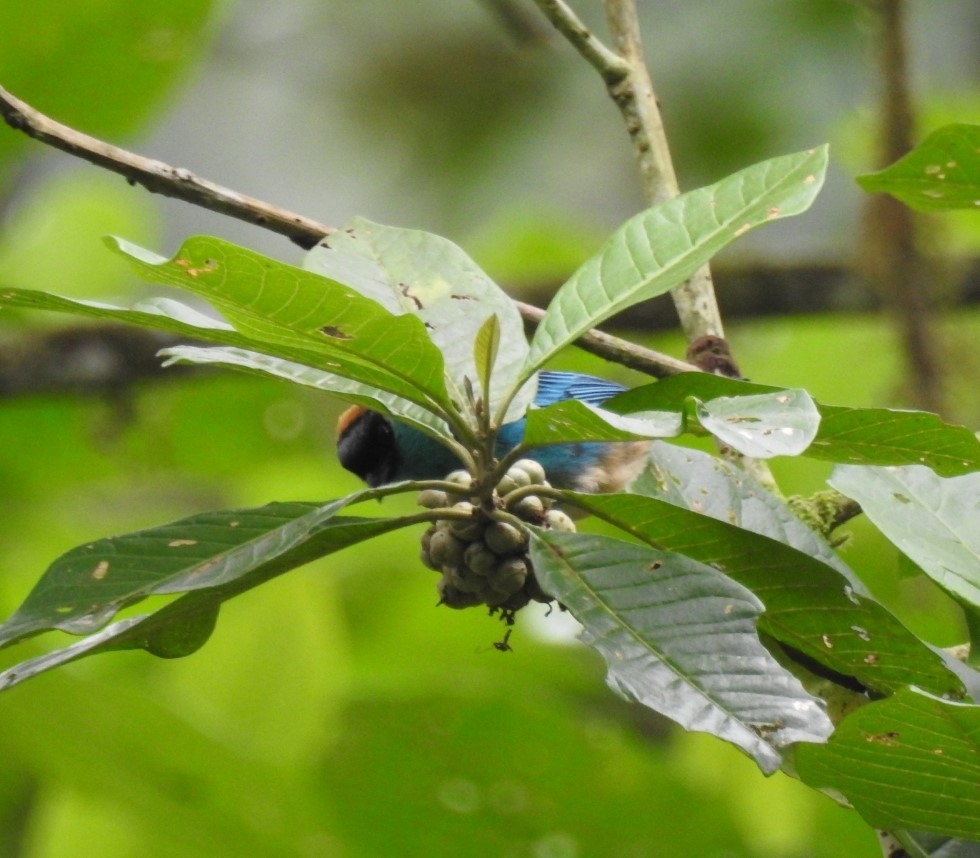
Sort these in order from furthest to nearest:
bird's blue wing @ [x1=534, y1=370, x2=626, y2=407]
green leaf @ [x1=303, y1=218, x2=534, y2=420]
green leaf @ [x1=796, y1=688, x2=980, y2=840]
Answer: bird's blue wing @ [x1=534, y1=370, x2=626, y2=407]
green leaf @ [x1=303, y1=218, x2=534, y2=420]
green leaf @ [x1=796, y1=688, x2=980, y2=840]

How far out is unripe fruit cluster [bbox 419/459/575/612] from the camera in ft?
5.02

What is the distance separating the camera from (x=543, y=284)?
4.45m

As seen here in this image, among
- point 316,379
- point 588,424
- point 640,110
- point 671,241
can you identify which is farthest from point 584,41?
point 588,424

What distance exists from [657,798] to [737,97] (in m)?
5.51

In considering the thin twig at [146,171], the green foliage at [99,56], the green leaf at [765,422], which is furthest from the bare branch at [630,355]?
the green foliage at [99,56]

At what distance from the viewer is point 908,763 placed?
1.35m

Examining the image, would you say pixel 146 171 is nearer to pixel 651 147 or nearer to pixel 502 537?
pixel 502 537

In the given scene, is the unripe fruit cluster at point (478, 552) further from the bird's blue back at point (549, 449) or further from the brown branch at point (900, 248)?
the brown branch at point (900, 248)

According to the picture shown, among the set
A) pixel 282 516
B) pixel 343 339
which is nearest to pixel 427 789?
pixel 282 516

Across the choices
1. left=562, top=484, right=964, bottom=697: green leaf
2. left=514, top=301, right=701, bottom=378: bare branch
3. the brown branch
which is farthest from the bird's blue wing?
left=562, top=484, right=964, bottom=697: green leaf

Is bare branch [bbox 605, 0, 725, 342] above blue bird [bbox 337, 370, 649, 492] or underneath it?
above

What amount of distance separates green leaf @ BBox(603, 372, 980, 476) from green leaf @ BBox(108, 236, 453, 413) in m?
0.29

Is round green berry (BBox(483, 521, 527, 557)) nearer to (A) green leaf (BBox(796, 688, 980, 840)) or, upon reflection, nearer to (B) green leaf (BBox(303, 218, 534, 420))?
(B) green leaf (BBox(303, 218, 534, 420))

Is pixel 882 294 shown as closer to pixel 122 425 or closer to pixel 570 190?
pixel 122 425
